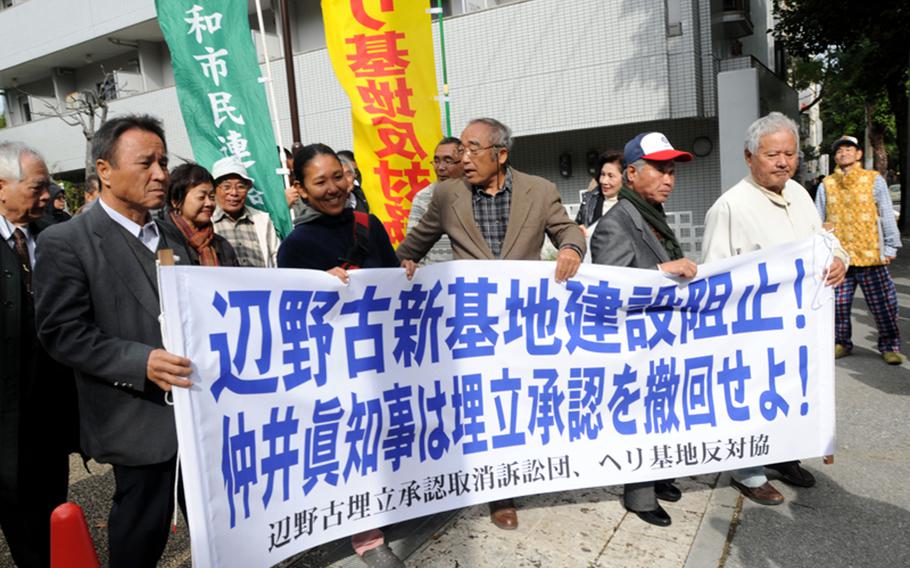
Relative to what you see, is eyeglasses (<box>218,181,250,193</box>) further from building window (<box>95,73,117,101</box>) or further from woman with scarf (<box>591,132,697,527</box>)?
building window (<box>95,73,117,101</box>)

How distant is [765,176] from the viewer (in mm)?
3299

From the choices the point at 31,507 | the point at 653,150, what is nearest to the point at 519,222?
the point at 653,150

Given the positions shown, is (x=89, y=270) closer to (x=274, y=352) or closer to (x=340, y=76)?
(x=274, y=352)

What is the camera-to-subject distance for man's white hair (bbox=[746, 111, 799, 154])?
3207 millimetres

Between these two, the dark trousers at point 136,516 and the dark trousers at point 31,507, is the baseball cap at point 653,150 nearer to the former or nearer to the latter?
the dark trousers at point 136,516

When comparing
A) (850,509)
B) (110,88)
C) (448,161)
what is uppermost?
(110,88)

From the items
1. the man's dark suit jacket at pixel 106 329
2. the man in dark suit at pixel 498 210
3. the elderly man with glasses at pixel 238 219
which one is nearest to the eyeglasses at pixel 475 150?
the man in dark suit at pixel 498 210

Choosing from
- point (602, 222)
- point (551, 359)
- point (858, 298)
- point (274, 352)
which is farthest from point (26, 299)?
point (858, 298)

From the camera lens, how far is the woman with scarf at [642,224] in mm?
3145

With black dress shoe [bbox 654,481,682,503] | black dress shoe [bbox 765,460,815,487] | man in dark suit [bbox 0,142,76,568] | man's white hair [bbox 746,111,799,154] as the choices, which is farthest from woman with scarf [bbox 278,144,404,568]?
black dress shoe [bbox 765,460,815,487]

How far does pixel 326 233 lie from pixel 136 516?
1.38m

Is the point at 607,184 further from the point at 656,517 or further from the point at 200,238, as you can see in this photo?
the point at 200,238

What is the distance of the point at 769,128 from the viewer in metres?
3.24

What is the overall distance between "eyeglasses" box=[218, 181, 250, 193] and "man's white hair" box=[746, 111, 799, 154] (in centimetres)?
319
